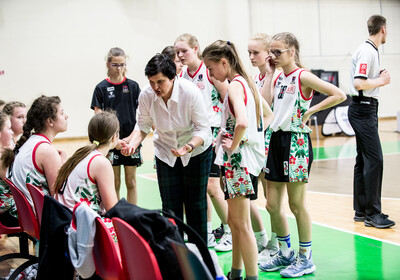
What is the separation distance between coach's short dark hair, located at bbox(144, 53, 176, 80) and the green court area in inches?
58.2

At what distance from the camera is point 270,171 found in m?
3.51

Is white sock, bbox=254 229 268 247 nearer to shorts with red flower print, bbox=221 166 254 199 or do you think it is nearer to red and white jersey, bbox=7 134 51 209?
shorts with red flower print, bbox=221 166 254 199

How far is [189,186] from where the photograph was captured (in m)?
3.37

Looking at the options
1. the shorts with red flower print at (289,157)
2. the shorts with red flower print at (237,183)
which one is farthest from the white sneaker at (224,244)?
the shorts with red flower print at (237,183)

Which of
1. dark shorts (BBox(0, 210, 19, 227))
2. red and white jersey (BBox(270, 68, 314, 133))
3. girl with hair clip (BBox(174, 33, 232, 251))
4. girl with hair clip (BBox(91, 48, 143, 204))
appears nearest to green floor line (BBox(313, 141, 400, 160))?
girl with hair clip (BBox(91, 48, 143, 204))

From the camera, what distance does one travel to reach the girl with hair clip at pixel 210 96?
162 inches

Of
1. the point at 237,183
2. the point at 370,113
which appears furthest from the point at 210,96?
the point at 370,113

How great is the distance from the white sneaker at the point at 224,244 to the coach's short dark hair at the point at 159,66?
1628 mm

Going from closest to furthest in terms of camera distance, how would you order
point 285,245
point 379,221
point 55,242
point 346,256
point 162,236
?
point 162,236, point 55,242, point 285,245, point 346,256, point 379,221

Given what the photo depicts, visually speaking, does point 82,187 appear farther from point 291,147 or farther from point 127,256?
point 291,147

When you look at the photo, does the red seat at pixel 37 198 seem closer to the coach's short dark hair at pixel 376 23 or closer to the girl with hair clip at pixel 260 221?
the girl with hair clip at pixel 260 221

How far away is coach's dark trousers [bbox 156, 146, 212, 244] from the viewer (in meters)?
3.35

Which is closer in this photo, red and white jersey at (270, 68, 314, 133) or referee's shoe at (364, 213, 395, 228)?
red and white jersey at (270, 68, 314, 133)

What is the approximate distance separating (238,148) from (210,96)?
4.30 feet
